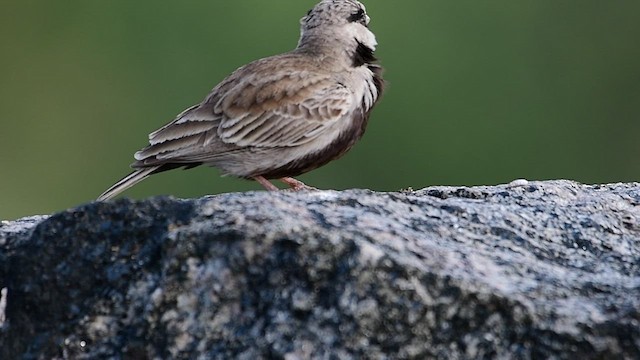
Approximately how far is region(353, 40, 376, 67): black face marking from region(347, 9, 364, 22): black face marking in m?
0.28

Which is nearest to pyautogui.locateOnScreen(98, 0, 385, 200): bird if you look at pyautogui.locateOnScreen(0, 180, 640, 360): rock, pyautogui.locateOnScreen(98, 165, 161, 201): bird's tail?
pyautogui.locateOnScreen(98, 165, 161, 201): bird's tail

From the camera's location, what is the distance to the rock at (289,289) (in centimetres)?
328

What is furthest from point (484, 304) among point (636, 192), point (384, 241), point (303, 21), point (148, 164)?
point (303, 21)

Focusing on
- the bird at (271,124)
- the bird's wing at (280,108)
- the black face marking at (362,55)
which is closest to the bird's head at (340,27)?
the black face marking at (362,55)

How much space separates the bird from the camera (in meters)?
7.37

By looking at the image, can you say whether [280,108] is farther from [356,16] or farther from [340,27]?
[356,16]

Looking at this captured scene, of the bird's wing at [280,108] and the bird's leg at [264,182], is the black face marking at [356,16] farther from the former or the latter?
the bird's leg at [264,182]

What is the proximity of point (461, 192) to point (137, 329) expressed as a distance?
6.56 feet

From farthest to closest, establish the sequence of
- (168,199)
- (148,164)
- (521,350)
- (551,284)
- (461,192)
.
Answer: (148,164), (461,192), (168,199), (551,284), (521,350)

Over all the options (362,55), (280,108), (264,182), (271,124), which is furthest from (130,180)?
(362,55)

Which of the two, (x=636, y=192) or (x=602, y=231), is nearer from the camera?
(x=602, y=231)

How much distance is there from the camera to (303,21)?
28.2 feet

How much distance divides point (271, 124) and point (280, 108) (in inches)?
7.1

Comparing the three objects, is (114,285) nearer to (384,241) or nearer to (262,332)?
(262,332)
